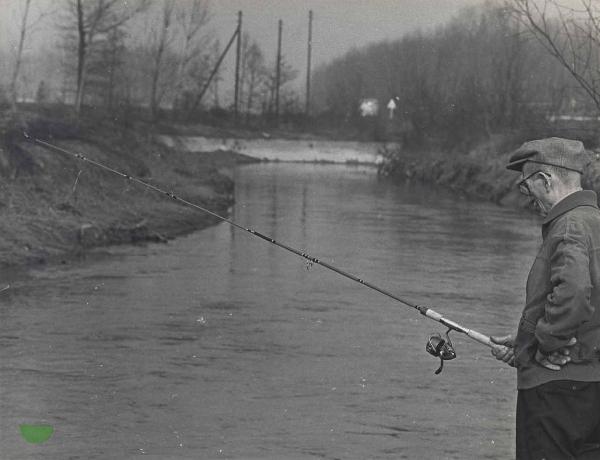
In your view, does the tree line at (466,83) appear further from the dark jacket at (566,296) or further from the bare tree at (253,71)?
the dark jacket at (566,296)

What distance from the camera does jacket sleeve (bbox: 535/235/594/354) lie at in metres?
5.01

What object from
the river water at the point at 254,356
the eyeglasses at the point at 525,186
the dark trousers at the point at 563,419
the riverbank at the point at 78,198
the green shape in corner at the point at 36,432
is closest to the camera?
the dark trousers at the point at 563,419

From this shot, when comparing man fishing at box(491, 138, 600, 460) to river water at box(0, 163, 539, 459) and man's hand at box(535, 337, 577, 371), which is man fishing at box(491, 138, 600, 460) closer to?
man's hand at box(535, 337, 577, 371)

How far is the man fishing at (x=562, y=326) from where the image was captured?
5.05 m

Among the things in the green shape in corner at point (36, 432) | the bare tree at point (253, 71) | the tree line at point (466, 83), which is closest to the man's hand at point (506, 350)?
the green shape in corner at point (36, 432)

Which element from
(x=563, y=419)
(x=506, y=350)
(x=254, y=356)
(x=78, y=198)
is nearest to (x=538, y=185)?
(x=506, y=350)

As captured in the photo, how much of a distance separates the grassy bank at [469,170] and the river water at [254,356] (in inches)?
586

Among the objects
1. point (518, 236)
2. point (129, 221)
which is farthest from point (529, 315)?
point (518, 236)

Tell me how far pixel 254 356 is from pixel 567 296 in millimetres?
5941

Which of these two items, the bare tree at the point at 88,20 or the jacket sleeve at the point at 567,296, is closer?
the jacket sleeve at the point at 567,296

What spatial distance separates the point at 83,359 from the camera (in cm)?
1025

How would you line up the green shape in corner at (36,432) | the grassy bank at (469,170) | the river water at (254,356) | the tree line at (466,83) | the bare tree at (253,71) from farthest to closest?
the bare tree at (253,71) → the tree line at (466,83) → the grassy bank at (469,170) → the river water at (254,356) → the green shape in corner at (36,432)

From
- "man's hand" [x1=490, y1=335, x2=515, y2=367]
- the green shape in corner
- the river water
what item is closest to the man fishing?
"man's hand" [x1=490, y1=335, x2=515, y2=367]

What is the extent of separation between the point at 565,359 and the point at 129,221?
16.3 metres
